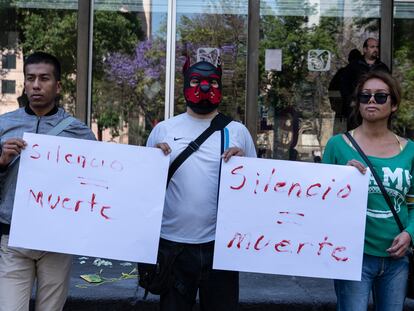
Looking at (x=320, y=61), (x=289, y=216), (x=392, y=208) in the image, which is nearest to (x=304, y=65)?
(x=320, y=61)

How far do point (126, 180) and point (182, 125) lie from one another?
436mm

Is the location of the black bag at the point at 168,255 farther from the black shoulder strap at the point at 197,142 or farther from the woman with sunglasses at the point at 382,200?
the woman with sunglasses at the point at 382,200

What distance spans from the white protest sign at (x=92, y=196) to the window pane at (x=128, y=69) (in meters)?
5.33

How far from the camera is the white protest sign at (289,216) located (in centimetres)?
317

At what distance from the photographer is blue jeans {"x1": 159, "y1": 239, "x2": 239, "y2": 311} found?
10.2ft

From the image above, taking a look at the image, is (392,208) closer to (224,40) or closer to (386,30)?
(386,30)

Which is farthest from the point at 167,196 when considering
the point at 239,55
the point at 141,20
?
the point at 141,20

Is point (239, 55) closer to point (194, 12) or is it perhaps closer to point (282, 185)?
point (194, 12)

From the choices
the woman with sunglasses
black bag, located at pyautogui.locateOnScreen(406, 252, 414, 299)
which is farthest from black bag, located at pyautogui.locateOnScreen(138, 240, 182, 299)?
black bag, located at pyautogui.locateOnScreen(406, 252, 414, 299)

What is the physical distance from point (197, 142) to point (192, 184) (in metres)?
0.22

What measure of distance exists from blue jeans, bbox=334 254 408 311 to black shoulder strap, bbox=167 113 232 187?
3.36 feet

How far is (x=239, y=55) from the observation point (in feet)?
27.3

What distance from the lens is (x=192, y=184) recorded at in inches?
121

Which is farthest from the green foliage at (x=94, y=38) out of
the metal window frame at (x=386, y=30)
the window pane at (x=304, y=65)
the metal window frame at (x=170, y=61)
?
the metal window frame at (x=386, y=30)
